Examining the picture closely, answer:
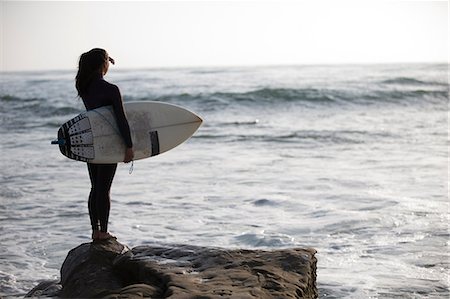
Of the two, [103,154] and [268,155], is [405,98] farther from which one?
[103,154]

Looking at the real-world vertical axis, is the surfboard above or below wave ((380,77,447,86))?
above

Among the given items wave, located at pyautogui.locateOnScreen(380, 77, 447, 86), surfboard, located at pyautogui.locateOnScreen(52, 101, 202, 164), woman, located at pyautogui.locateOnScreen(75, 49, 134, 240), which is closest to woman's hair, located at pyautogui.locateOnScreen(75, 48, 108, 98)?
woman, located at pyautogui.locateOnScreen(75, 49, 134, 240)

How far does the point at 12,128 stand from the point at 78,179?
7600mm

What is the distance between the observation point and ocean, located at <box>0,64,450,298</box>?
5.99 metres

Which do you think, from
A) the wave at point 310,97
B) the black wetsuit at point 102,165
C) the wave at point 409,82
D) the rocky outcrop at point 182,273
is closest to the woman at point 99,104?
the black wetsuit at point 102,165

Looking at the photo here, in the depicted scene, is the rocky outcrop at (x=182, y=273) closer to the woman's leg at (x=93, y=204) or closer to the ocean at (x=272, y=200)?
the woman's leg at (x=93, y=204)

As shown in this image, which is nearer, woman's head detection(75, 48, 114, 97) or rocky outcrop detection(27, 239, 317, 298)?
rocky outcrop detection(27, 239, 317, 298)

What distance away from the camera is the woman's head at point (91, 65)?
194 inches

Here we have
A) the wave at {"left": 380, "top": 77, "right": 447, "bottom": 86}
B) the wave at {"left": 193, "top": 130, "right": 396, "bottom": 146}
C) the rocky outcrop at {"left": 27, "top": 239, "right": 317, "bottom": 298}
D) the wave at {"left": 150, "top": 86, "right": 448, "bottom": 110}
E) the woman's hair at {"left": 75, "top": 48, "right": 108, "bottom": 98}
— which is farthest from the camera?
the wave at {"left": 380, "top": 77, "right": 447, "bottom": 86}

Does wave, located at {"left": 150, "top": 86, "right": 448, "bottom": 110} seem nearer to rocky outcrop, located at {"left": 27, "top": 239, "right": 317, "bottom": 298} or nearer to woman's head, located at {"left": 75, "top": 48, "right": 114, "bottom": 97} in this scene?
woman's head, located at {"left": 75, "top": 48, "right": 114, "bottom": 97}

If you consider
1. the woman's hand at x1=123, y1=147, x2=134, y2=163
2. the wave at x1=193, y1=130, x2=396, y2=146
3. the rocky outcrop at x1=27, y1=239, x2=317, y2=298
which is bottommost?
the wave at x1=193, y1=130, x2=396, y2=146

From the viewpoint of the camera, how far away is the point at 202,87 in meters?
27.8

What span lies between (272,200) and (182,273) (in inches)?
171

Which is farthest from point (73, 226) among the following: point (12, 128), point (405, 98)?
point (405, 98)
